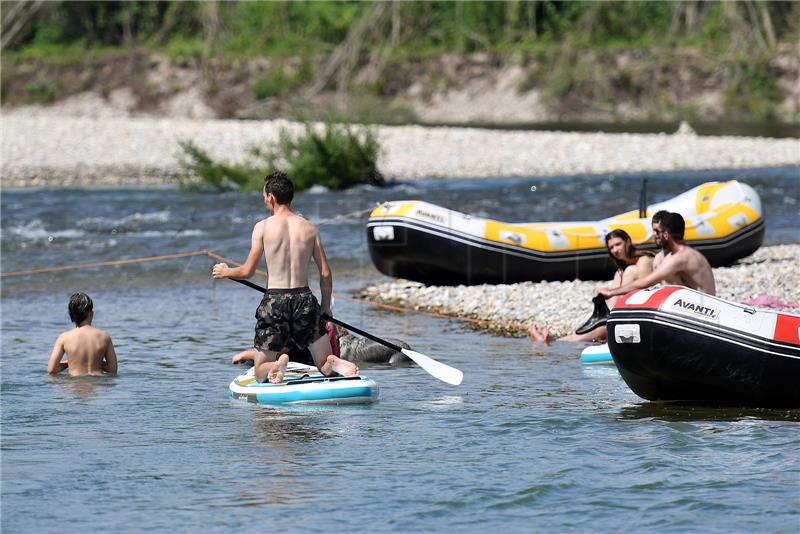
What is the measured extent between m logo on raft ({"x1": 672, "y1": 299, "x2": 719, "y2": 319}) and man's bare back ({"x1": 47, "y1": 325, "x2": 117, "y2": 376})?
4.22 metres

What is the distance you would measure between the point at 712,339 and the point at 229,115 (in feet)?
124

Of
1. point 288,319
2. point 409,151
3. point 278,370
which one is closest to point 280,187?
point 288,319

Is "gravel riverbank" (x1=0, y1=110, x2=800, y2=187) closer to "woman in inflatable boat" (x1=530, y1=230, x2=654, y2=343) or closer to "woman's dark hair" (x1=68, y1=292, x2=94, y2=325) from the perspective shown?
"woman in inflatable boat" (x1=530, y1=230, x2=654, y2=343)

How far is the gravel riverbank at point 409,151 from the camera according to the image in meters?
27.2

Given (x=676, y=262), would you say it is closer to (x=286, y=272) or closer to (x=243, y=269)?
(x=286, y=272)

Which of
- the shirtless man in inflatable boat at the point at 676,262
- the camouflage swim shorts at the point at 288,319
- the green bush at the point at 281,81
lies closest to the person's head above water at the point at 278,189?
the camouflage swim shorts at the point at 288,319

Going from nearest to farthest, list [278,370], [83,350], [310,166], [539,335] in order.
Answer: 1. [278,370]
2. [83,350]
3. [539,335]
4. [310,166]

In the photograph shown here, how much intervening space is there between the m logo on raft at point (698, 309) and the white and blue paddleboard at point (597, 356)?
6.71 ft

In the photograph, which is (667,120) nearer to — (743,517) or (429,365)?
(429,365)

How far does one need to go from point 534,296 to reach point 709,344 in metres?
4.85

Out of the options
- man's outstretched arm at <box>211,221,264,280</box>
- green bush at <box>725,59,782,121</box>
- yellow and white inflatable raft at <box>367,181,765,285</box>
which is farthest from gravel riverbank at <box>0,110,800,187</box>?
man's outstretched arm at <box>211,221,264,280</box>

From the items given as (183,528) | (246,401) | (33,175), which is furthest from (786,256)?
(33,175)

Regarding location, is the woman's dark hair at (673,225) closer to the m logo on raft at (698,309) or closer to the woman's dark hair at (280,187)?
the m logo on raft at (698,309)

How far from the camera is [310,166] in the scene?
23469mm
